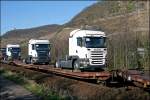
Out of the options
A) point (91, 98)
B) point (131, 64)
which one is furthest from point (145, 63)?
point (91, 98)

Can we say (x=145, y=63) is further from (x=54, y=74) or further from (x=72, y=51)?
(x=54, y=74)

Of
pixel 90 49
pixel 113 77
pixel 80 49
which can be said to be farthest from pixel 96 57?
pixel 113 77

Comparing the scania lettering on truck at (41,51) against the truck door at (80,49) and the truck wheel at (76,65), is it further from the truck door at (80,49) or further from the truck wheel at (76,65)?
the truck door at (80,49)

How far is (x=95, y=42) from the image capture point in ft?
91.7

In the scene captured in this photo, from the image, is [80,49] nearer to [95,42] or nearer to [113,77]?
[95,42]

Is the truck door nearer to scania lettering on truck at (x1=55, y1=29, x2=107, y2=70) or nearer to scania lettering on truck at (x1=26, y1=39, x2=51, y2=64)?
scania lettering on truck at (x1=55, y1=29, x2=107, y2=70)

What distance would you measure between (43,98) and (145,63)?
33.6 ft

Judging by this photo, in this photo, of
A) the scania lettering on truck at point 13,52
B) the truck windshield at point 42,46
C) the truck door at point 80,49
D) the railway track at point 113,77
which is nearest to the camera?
the railway track at point 113,77

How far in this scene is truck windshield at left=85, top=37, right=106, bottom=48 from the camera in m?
27.7

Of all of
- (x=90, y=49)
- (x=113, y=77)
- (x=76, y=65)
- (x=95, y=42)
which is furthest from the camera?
(x=76, y=65)

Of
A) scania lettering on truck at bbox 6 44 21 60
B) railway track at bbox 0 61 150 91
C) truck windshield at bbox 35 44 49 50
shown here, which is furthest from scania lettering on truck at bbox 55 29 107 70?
scania lettering on truck at bbox 6 44 21 60

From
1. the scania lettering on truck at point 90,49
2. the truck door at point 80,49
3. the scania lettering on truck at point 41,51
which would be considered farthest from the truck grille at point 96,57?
the scania lettering on truck at point 41,51

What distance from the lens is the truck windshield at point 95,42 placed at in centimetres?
2766

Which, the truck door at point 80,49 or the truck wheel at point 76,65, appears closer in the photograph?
the truck door at point 80,49
